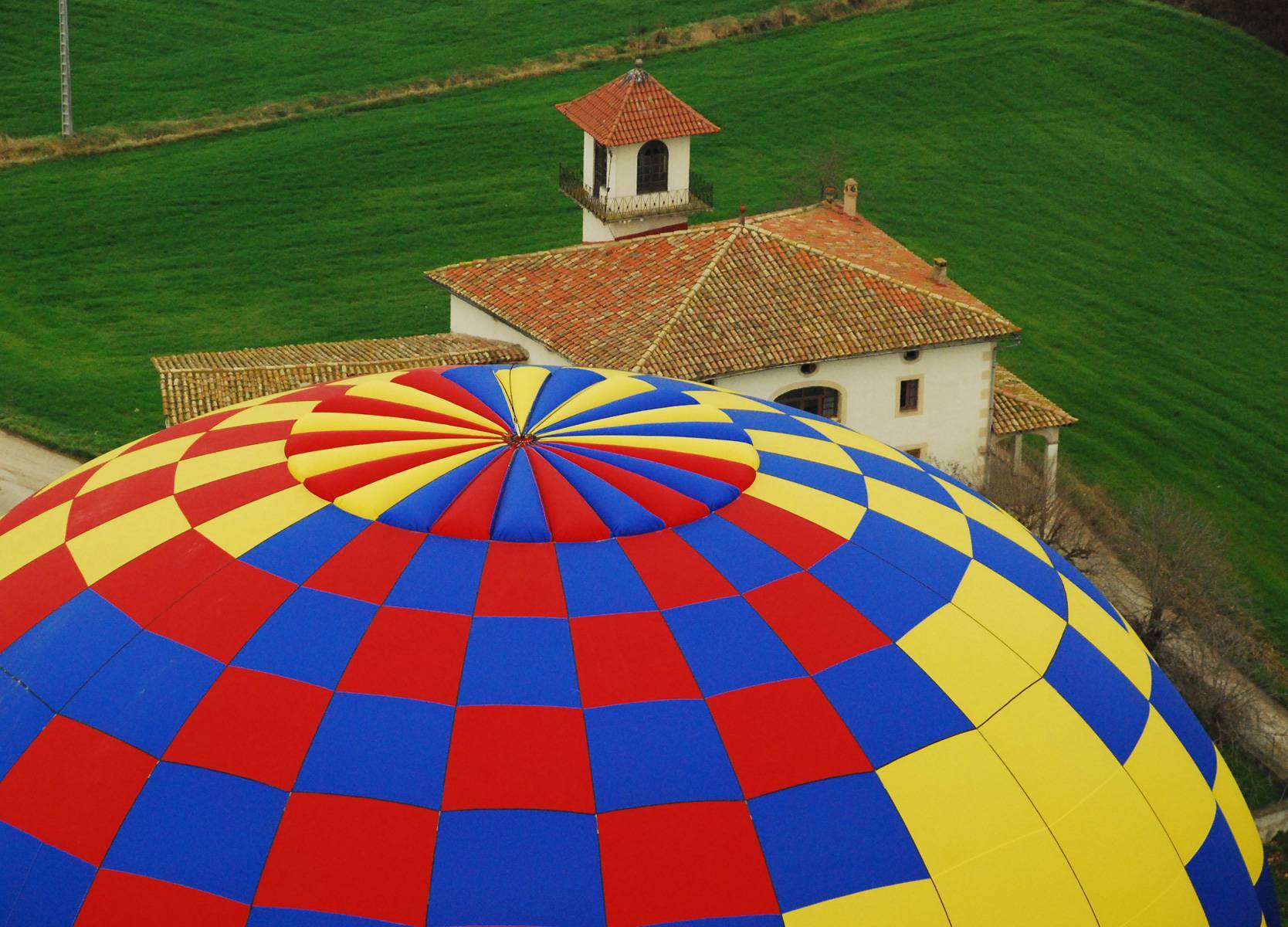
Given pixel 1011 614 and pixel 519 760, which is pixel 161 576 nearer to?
pixel 519 760

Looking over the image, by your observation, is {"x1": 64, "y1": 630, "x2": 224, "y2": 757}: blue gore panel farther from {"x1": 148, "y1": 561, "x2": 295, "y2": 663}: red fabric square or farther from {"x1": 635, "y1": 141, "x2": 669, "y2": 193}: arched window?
{"x1": 635, "y1": 141, "x2": 669, "y2": 193}: arched window

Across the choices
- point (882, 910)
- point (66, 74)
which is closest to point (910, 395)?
point (882, 910)

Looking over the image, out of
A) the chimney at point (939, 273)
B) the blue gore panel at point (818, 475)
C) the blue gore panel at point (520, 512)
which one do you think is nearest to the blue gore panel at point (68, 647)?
the blue gore panel at point (520, 512)

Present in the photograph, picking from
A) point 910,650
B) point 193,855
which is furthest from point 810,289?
point 193,855

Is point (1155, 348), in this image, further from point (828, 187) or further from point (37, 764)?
point (37, 764)

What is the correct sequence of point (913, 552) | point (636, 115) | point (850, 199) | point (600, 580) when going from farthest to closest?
point (636, 115) → point (850, 199) → point (913, 552) → point (600, 580)
